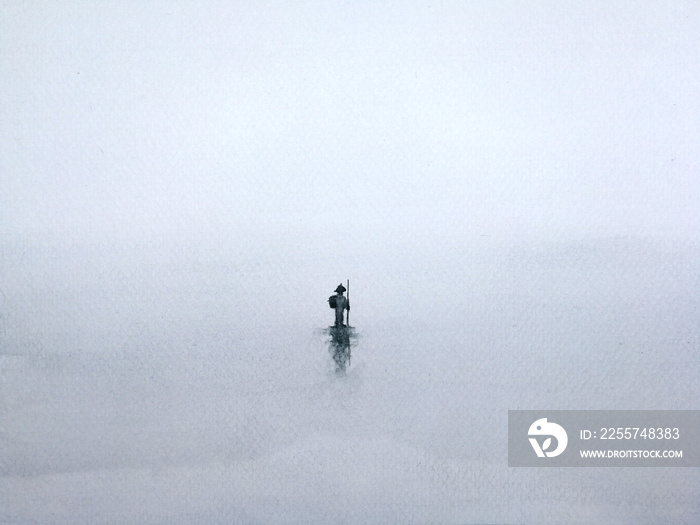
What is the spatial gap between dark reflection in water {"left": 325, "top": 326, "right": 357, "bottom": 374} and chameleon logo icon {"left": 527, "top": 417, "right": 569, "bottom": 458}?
2.31ft

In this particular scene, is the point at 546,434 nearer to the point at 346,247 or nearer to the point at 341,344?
the point at 341,344

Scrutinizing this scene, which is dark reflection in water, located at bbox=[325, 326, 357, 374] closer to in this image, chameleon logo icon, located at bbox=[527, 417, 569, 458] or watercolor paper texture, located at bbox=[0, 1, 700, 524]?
watercolor paper texture, located at bbox=[0, 1, 700, 524]

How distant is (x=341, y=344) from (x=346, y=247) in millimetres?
344

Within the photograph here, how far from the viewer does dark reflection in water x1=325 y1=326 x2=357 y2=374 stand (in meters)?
2.21

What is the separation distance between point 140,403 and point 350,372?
0.74 m

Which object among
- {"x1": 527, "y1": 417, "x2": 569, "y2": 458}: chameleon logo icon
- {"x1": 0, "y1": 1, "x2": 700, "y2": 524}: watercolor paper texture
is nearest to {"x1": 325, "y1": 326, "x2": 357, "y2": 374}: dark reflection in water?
{"x1": 0, "y1": 1, "x2": 700, "y2": 524}: watercolor paper texture

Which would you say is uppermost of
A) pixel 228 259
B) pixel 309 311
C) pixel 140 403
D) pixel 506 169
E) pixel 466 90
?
pixel 466 90

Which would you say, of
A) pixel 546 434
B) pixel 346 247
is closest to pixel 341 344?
pixel 346 247

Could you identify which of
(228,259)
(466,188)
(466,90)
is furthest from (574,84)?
(228,259)

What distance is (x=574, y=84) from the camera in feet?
7.29

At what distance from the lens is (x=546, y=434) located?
2.23 meters

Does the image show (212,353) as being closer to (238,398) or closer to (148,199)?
(238,398)

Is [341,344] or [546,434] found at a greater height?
[341,344]

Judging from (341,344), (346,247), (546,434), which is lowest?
(546,434)
